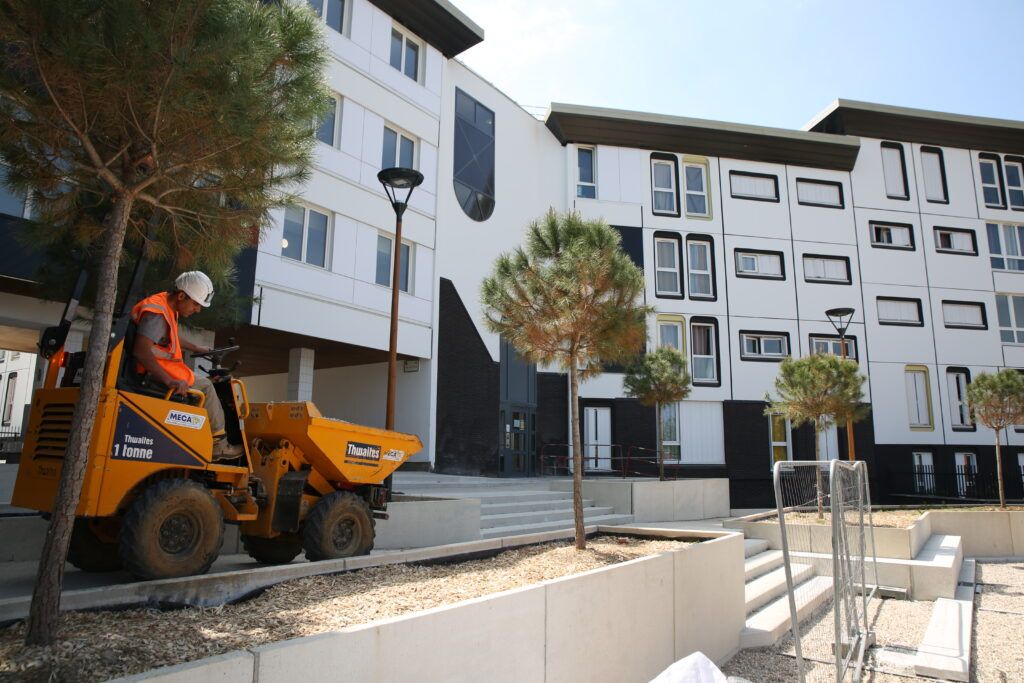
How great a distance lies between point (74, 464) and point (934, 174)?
33207 millimetres

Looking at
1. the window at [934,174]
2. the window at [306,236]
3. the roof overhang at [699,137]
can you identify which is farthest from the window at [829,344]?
the window at [306,236]

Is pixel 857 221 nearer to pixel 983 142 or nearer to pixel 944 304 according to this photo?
pixel 944 304

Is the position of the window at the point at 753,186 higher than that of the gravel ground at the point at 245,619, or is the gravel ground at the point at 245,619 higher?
the window at the point at 753,186

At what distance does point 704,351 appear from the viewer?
84.9 ft

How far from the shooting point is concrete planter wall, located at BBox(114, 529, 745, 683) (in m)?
3.17

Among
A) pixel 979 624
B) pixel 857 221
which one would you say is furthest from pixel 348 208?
pixel 857 221

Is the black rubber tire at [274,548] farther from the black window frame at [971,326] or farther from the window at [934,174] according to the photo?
the window at [934,174]

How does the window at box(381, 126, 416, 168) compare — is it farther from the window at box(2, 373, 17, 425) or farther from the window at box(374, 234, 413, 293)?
the window at box(2, 373, 17, 425)

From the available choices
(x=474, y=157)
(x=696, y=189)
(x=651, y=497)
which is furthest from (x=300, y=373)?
(x=696, y=189)

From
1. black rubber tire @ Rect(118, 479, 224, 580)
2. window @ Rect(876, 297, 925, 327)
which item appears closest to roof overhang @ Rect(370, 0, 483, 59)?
black rubber tire @ Rect(118, 479, 224, 580)

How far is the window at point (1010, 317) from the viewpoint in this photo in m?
28.3

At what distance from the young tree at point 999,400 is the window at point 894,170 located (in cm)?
1293

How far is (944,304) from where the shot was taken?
1098 inches

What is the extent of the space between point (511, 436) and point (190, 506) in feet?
55.2
